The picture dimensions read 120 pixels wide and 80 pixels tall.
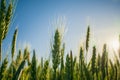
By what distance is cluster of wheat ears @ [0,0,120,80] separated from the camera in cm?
398

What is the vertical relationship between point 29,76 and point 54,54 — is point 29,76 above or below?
below

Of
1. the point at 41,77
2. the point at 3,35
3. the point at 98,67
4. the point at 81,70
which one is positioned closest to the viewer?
the point at 3,35

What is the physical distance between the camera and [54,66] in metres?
5.94

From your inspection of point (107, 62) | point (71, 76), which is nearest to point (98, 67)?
point (107, 62)

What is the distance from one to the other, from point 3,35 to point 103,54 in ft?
18.7

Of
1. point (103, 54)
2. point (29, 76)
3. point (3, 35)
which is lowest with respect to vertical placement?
point (29, 76)

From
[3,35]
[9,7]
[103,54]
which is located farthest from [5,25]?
[103,54]

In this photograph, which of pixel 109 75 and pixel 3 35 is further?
pixel 109 75

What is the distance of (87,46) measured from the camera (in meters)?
8.31

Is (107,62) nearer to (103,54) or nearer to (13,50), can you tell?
(103,54)

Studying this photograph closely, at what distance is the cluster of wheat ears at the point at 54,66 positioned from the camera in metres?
3.98

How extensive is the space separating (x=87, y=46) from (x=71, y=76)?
270 cm

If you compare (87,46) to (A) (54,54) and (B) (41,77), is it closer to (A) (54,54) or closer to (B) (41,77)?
(A) (54,54)

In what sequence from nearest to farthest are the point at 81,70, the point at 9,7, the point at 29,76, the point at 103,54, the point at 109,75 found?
1. the point at 9,7
2. the point at 29,76
3. the point at 81,70
4. the point at 109,75
5. the point at 103,54
